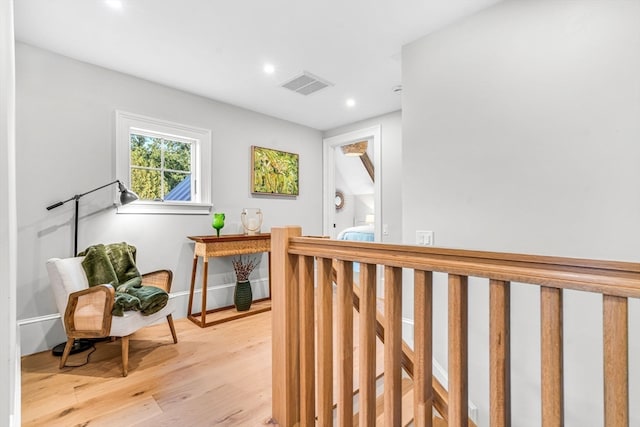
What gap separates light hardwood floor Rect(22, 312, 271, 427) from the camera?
1677 mm

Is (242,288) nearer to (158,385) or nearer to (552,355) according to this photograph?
(158,385)

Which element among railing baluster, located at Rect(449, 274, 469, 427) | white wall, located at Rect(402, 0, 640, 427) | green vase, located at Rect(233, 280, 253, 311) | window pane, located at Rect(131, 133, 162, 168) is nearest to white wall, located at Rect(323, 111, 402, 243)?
white wall, located at Rect(402, 0, 640, 427)

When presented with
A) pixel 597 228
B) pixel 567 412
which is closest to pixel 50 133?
pixel 597 228

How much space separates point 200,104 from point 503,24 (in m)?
2.85

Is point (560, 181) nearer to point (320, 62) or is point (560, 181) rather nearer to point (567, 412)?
point (567, 412)

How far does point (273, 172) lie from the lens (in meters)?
4.02

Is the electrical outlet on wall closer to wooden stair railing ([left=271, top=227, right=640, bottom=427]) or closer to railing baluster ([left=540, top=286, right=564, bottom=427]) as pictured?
wooden stair railing ([left=271, top=227, right=640, bottom=427])

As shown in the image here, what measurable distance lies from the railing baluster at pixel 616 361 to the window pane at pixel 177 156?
3478 millimetres

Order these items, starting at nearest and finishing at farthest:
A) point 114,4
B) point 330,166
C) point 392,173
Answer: point 114,4 → point 392,173 → point 330,166

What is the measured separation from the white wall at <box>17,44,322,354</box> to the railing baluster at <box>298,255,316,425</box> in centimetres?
232

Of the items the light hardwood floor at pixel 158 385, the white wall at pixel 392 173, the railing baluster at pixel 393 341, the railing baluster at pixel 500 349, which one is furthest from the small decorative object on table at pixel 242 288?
the railing baluster at pixel 500 349

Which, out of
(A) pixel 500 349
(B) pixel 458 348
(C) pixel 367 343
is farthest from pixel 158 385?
(A) pixel 500 349

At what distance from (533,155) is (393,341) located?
4.87 feet

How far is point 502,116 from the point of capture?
1.92 meters
